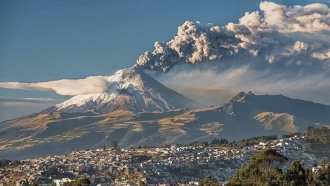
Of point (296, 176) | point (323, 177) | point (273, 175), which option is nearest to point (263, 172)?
point (273, 175)

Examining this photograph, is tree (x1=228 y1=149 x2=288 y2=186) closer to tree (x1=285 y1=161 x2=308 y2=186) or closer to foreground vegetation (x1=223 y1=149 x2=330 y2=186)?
foreground vegetation (x1=223 y1=149 x2=330 y2=186)

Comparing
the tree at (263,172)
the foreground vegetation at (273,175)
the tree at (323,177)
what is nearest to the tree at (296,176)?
the foreground vegetation at (273,175)

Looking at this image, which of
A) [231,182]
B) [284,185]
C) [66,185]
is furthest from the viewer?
[66,185]

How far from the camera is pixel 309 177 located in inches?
5531

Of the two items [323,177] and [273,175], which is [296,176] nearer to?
[273,175]

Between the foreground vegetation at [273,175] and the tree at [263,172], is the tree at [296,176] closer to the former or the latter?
the foreground vegetation at [273,175]

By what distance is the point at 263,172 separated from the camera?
13500 cm

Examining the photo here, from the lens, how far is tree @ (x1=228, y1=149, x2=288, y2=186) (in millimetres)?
129875

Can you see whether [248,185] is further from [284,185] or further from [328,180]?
[328,180]

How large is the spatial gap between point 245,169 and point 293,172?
10111 millimetres

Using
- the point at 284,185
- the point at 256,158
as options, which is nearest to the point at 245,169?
the point at 256,158

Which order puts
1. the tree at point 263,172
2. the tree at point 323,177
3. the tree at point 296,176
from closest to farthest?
the tree at point 263,172
the tree at point 296,176
the tree at point 323,177

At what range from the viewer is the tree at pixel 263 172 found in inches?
5113

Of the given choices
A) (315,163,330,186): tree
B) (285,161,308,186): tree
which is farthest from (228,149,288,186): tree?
(315,163,330,186): tree
